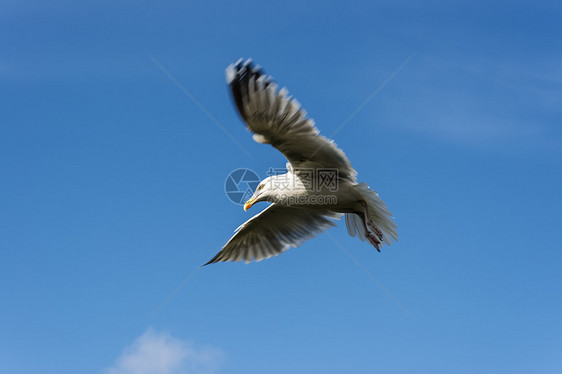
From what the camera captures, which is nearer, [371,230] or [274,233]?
[371,230]

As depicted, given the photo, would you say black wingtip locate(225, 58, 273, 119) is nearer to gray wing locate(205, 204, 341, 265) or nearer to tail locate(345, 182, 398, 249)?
tail locate(345, 182, 398, 249)

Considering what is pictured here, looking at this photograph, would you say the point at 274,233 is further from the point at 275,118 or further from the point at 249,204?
the point at 275,118

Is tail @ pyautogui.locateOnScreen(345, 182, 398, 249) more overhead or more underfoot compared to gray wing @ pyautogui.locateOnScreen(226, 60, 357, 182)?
more overhead

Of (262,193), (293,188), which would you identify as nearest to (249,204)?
(262,193)

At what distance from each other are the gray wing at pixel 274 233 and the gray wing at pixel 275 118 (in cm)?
216

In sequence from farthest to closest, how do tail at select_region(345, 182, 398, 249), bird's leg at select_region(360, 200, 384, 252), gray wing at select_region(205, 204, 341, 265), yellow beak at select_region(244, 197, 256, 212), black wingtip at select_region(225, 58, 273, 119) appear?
gray wing at select_region(205, 204, 341, 265) → yellow beak at select_region(244, 197, 256, 212) → bird's leg at select_region(360, 200, 384, 252) → tail at select_region(345, 182, 398, 249) → black wingtip at select_region(225, 58, 273, 119)

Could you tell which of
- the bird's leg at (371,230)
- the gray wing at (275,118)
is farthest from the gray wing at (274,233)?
the gray wing at (275,118)

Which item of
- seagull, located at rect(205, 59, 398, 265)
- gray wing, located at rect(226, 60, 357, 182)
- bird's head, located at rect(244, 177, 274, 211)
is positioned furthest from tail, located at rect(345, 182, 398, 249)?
bird's head, located at rect(244, 177, 274, 211)

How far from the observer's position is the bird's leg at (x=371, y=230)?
7903 millimetres

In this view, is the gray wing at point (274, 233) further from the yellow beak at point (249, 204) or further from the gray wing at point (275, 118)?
the gray wing at point (275, 118)

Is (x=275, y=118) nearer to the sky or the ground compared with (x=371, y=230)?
nearer to the ground

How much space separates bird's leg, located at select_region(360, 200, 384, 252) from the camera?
790 cm

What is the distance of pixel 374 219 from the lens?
8219 mm

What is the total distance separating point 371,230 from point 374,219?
0.59 feet
